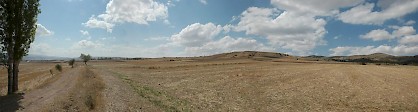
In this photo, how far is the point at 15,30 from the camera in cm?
3681

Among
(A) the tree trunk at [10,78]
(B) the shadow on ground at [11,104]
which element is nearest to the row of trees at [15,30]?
(A) the tree trunk at [10,78]

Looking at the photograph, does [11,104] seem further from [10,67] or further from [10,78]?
[10,78]

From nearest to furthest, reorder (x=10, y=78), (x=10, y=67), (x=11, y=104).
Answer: (x=11, y=104), (x=10, y=67), (x=10, y=78)

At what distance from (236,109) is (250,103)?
3.70m

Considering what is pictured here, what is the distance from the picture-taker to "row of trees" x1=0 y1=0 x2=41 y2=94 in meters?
36.1

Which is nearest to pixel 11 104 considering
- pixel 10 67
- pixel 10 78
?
pixel 10 67

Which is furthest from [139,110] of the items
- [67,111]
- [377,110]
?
[377,110]

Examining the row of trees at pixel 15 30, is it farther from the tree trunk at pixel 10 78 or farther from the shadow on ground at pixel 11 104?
the shadow on ground at pixel 11 104

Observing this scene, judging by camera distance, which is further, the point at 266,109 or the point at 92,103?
the point at 266,109

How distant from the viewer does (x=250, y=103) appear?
3497 cm

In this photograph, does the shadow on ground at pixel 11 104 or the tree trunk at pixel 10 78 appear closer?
the shadow on ground at pixel 11 104

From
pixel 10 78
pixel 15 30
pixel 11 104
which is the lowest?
pixel 11 104

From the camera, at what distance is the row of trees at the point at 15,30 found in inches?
1421

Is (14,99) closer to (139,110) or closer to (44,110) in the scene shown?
(44,110)
